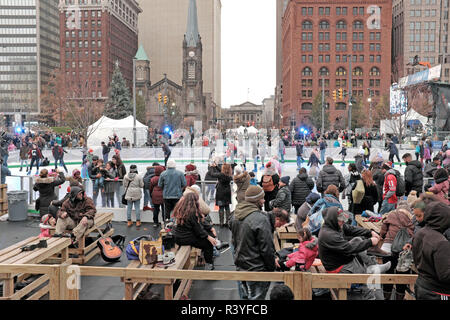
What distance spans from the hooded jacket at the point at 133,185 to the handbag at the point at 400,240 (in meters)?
6.79

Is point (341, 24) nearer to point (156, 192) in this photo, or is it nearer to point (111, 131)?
point (111, 131)

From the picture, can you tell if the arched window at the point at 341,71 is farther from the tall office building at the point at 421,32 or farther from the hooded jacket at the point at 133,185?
the hooded jacket at the point at 133,185

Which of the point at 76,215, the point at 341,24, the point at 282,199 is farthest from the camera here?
the point at 341,24

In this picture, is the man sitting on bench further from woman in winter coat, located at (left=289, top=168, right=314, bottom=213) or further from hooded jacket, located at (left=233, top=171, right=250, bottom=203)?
woman in winter coat, located at (left=289, top=168, right=314, bottom=213)

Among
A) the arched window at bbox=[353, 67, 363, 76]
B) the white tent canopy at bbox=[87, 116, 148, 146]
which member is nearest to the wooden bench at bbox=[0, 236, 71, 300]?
the white tent canopy at bbox=[87, 116, 148, 146]

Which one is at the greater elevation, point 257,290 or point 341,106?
point 341,106

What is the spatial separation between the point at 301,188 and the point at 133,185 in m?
4.12

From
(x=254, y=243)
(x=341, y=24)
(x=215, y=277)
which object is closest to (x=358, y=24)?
(x=341, y=24)

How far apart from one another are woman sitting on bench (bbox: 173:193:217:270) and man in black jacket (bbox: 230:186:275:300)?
1.55 meters

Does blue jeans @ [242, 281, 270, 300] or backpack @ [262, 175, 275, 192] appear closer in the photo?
blue jeans @ [242, 281, 270, 300]

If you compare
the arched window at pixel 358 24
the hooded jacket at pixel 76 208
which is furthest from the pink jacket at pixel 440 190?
the arched window at pixel 358 24

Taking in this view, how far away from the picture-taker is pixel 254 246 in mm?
5141

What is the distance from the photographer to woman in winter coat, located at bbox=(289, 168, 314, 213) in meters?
10.4

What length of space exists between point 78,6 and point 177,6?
2760 inches
